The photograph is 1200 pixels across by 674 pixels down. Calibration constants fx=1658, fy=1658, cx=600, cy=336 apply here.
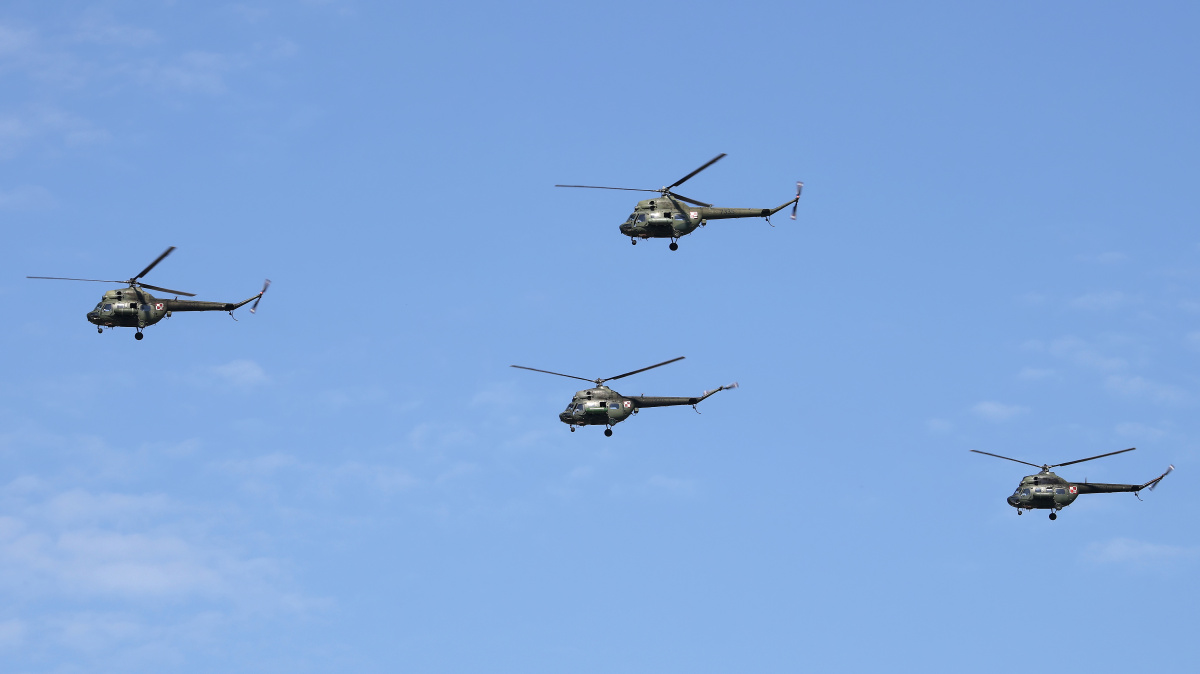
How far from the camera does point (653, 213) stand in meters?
140

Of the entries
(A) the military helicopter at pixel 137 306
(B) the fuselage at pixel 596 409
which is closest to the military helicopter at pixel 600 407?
(B) the fuselage at pixel 596 409

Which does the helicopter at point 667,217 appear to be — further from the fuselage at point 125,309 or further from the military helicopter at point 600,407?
the fuselage at point 125,309

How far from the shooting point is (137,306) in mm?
145750

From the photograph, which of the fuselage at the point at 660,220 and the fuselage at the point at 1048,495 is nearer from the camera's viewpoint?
the fuselage at the point at 660,220

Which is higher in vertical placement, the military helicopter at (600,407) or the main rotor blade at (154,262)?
the main rotor blade at (154,262)

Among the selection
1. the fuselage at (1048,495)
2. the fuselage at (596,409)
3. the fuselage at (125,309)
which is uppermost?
the fuselage at (125,309)

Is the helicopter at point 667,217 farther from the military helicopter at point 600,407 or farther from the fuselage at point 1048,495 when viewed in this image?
the fuselage at point 1048,495

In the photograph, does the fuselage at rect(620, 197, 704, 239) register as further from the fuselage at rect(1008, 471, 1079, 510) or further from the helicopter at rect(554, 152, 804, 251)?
the fuselage at rect(1008, 471, 1079, 510)

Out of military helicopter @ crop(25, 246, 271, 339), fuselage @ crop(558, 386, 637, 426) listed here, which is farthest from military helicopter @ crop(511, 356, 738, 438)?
military helicopter @ crop(25, 246, 271, 339)

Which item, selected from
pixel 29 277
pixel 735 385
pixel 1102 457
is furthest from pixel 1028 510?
pixel 29 277

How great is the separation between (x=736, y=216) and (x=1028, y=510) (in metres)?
40.2

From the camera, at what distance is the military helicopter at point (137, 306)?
145150 millimetres

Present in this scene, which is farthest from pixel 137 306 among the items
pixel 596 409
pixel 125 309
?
pixel 596 409

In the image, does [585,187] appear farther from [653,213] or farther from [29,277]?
[29,277]
